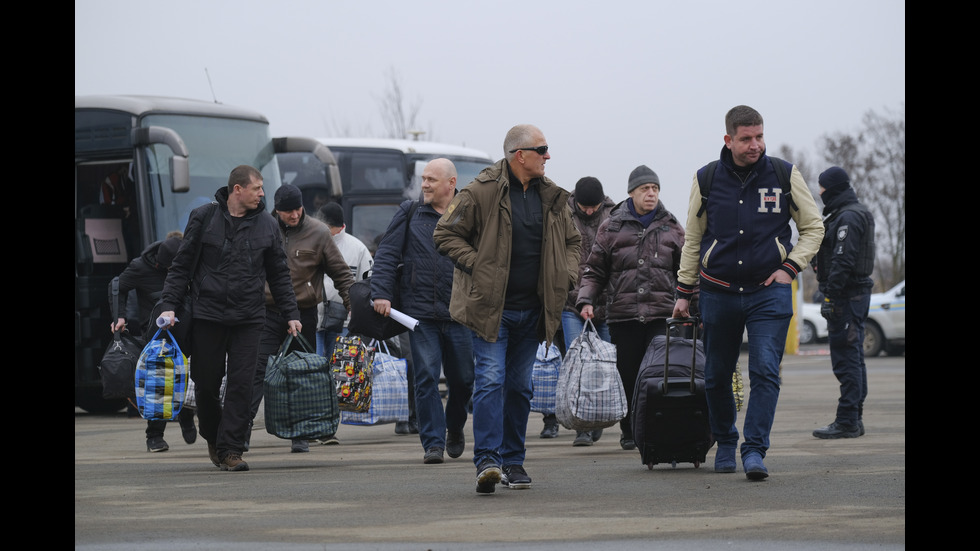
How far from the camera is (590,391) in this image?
956 cm

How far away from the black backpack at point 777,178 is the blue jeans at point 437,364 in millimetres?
1894

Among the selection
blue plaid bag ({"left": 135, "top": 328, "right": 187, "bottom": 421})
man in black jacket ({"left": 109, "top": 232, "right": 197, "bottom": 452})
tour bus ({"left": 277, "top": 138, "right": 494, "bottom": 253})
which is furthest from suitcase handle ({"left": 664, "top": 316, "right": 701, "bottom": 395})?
tour bus ({"left": 277, "top": 138, "right": 494, "bottom": 253})

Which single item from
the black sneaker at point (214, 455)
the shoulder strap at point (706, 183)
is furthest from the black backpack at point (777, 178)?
the black sneaker at point (214, 455)

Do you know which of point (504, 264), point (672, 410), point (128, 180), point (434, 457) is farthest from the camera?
point (128, 180)

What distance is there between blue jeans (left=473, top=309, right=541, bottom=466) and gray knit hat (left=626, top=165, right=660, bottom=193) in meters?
2.53

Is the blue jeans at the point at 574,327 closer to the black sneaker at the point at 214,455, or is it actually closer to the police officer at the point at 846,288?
the police officer at the point at 846,288

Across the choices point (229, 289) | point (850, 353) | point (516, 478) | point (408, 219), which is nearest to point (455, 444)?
point (408, 219)

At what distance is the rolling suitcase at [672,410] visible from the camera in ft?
28.4

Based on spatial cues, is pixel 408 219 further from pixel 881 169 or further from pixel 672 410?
pixel 881 169

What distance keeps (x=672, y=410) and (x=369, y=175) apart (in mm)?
13943

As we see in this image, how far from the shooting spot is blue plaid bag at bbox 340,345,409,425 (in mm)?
11531

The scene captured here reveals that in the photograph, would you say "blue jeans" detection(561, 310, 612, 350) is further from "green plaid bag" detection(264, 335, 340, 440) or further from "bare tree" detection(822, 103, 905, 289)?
"bare tree" detection(822, 103, 905, 289)
